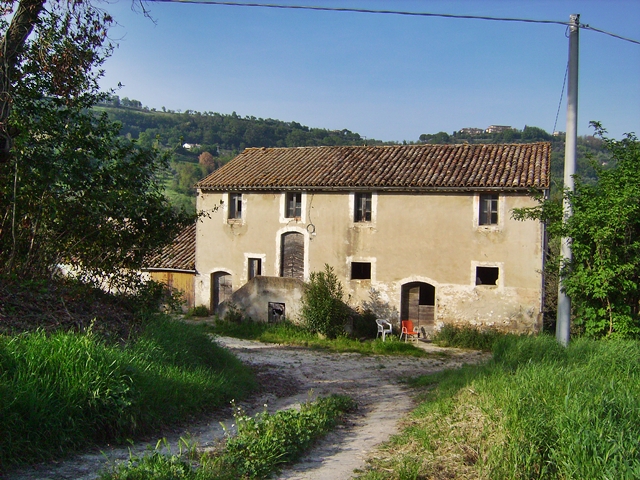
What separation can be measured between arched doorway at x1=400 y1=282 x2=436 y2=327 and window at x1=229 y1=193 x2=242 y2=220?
7.32m

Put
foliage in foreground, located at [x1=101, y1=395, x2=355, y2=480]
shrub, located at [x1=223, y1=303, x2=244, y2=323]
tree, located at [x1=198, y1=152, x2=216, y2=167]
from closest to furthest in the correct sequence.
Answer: foliage in foreground, located at [x1=101, y1=395, x2=355, y2=480] < shrub, located at [x1=223, y1=303, x2=244, y2=323] < tree, located at [x1=198, y1=152, x2=216, y2=167]

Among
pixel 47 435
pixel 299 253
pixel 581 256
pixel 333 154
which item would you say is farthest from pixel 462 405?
pixel 333 154

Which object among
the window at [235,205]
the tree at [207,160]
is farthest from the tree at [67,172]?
the tree at [207,160]

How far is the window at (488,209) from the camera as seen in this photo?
19.0 meters

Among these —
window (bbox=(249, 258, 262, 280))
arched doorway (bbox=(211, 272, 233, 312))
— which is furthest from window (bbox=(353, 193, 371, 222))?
arched doorway (bbox=(211, 272, 233, 312))

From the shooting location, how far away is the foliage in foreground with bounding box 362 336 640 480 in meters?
5.00

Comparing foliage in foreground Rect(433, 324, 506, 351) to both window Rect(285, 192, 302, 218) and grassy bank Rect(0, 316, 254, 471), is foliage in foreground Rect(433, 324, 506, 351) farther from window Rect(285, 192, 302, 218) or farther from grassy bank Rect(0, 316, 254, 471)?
grassy bank Rect(0, 316, 254, 471)

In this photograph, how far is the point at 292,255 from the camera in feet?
71.7

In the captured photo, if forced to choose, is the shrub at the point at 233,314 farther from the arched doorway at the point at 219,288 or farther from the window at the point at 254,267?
the arched doorway at the point at 219,288

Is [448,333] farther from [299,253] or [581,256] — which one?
[581,256]

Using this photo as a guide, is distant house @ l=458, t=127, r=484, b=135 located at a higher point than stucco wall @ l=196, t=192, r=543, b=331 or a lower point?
higher

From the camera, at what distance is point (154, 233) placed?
1034 cm

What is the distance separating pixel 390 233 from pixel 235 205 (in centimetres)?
656

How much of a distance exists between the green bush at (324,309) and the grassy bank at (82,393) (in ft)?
35.1
